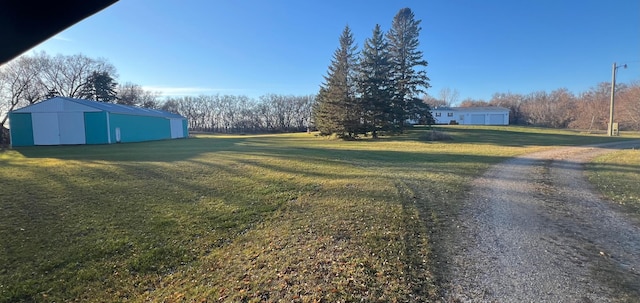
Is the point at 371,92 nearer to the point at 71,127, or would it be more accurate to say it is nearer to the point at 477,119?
the point at 71,127

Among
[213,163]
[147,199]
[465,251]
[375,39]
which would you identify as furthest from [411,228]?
[375,39]

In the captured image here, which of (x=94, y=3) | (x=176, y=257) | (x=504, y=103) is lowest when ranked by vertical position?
(x=176, y=257)

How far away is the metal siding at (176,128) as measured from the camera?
40031mm

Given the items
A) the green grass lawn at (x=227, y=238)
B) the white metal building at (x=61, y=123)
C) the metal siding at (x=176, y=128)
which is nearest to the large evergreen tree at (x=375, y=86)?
the green grass lawn at (x=227, y=238)

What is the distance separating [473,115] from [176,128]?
49.2 m

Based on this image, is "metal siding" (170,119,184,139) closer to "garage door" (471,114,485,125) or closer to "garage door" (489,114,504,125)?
"garage door" (471,114,485,125)

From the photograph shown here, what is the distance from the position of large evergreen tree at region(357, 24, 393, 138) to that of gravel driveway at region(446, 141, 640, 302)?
21533 millimetres

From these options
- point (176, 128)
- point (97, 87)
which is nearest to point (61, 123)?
point (176, 128)

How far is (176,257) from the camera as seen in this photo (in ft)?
13.9

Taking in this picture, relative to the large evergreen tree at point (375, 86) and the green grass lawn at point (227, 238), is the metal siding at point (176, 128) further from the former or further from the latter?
the green grass lawn at point (227, 238)

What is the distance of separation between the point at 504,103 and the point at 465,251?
74232 millimetres

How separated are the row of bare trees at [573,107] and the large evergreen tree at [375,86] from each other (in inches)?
1252

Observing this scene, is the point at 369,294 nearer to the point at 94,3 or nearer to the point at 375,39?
the point at 94,3

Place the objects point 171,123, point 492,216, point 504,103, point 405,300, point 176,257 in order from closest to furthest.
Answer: point 405,300, point 176,257, point 492,216, point 171,123, point 504,103
